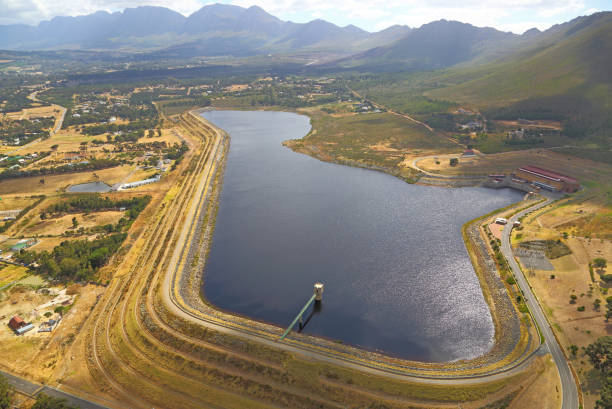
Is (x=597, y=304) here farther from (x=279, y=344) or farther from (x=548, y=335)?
(x=279, y=344)

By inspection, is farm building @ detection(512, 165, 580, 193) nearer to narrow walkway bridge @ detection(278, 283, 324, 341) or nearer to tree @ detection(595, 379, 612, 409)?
tree @ detection(595, 379, 612, 409)

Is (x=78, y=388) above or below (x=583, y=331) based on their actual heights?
below

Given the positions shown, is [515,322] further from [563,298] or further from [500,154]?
[500,154]

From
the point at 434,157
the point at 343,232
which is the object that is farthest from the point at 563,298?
the point at 434,157

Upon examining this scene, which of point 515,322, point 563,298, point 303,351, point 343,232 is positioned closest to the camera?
point 303,351

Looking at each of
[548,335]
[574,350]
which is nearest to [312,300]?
[548,335]

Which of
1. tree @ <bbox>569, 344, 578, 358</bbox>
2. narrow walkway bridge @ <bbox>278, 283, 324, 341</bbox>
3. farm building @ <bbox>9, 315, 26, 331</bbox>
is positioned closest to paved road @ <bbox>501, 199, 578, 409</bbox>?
tree @ <bbox>569, 344, 578, 358</bbox>
